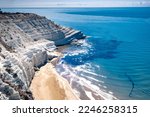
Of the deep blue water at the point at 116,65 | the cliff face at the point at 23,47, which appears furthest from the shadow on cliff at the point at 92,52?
the cliff face at the point at 23,47

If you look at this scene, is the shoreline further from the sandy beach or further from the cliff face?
the cliff face

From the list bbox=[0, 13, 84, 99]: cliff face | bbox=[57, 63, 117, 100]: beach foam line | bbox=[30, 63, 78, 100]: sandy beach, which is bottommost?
bbox=[57, 63, 117, 100]: beach foam line

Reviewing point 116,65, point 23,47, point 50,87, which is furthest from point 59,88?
point 116,65

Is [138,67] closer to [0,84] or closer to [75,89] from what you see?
[75,89]

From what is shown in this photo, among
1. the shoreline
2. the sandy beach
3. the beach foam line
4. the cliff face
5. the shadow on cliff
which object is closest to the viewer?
the cliff face

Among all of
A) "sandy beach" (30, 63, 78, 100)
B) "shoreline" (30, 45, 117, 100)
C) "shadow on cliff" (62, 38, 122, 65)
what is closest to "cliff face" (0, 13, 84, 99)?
"sandy beach" (30, 63, 78, 100)

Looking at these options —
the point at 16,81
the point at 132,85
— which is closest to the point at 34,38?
the point at 132,85

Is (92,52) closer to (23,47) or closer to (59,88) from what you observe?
(23,47)
